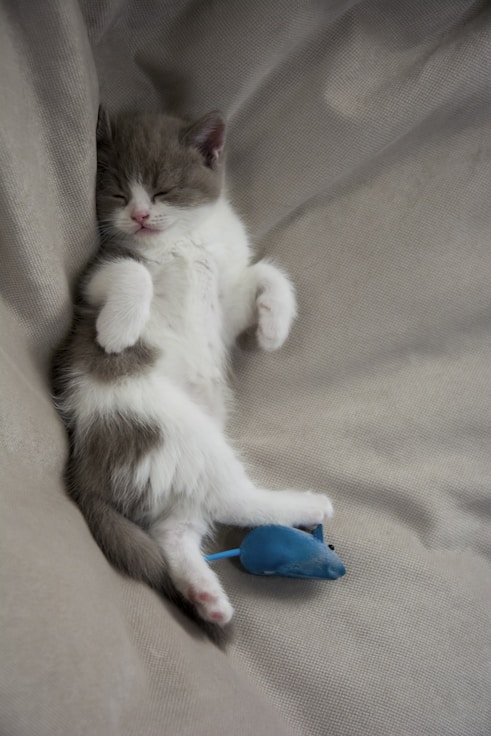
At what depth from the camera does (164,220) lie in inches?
56.4

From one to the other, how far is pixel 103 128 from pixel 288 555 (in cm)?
112

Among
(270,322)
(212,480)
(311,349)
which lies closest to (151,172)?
(270,322)

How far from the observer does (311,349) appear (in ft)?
5.17

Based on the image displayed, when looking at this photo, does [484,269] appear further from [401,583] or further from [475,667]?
[475,667]

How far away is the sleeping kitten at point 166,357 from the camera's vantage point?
1.24 meters

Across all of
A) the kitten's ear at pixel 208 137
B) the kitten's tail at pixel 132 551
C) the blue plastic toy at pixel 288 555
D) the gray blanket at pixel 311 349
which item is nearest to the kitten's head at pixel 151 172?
the kitten's ear at pixel 208 137

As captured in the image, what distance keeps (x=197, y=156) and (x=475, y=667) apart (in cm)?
140

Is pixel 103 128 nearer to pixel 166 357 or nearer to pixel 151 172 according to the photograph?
pixel 151 172

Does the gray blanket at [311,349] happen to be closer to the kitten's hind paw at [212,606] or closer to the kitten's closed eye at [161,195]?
the kitten's hind paw at [212,606]

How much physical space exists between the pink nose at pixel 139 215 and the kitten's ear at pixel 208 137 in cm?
23

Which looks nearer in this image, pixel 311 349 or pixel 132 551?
pixel 132 551

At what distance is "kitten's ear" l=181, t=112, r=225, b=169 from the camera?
1.41m

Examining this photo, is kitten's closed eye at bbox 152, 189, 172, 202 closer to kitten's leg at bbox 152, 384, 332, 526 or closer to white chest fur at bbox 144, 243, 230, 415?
white chest fur at bbox 144, 243, 230, 415

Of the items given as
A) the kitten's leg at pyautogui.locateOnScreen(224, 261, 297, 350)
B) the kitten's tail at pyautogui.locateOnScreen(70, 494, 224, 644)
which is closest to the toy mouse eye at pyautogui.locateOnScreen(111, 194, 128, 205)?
the kitten's leg at pyautogui.locateOnScreen(224, 261, 297, 350)
